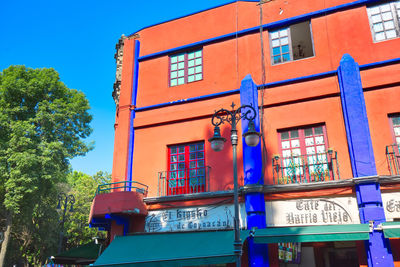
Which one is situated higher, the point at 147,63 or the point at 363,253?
the point at 147,63

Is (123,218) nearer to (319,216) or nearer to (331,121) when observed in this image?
(319,216)

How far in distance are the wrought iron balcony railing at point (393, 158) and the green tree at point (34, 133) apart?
1396 cm

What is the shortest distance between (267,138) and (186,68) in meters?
4.44

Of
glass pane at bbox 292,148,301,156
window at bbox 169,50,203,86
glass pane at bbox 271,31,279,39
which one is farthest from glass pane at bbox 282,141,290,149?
window at bbox 169,50,203,86

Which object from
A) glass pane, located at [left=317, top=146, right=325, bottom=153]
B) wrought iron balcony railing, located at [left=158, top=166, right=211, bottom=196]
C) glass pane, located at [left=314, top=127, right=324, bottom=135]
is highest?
glass pane, located at [left=314, top=127, right=324, bottom=135]

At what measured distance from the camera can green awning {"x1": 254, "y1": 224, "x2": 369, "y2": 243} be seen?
8266 mm

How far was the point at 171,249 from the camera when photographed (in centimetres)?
958

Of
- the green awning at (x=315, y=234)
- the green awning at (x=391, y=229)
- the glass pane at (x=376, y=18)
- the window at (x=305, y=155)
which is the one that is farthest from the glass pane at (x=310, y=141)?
the glass pane at (x=376, y=18)

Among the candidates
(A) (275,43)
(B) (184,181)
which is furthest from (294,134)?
(B) (184,181)

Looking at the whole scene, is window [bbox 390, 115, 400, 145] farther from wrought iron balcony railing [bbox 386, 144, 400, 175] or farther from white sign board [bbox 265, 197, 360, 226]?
white sign board [bbox 265, 197, 360, 226]

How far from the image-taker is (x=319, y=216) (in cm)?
938

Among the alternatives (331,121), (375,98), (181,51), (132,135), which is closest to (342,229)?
(331,121)

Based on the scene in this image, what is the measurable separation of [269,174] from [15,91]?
45.4 ft

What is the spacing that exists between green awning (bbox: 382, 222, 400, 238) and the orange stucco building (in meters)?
0.02
